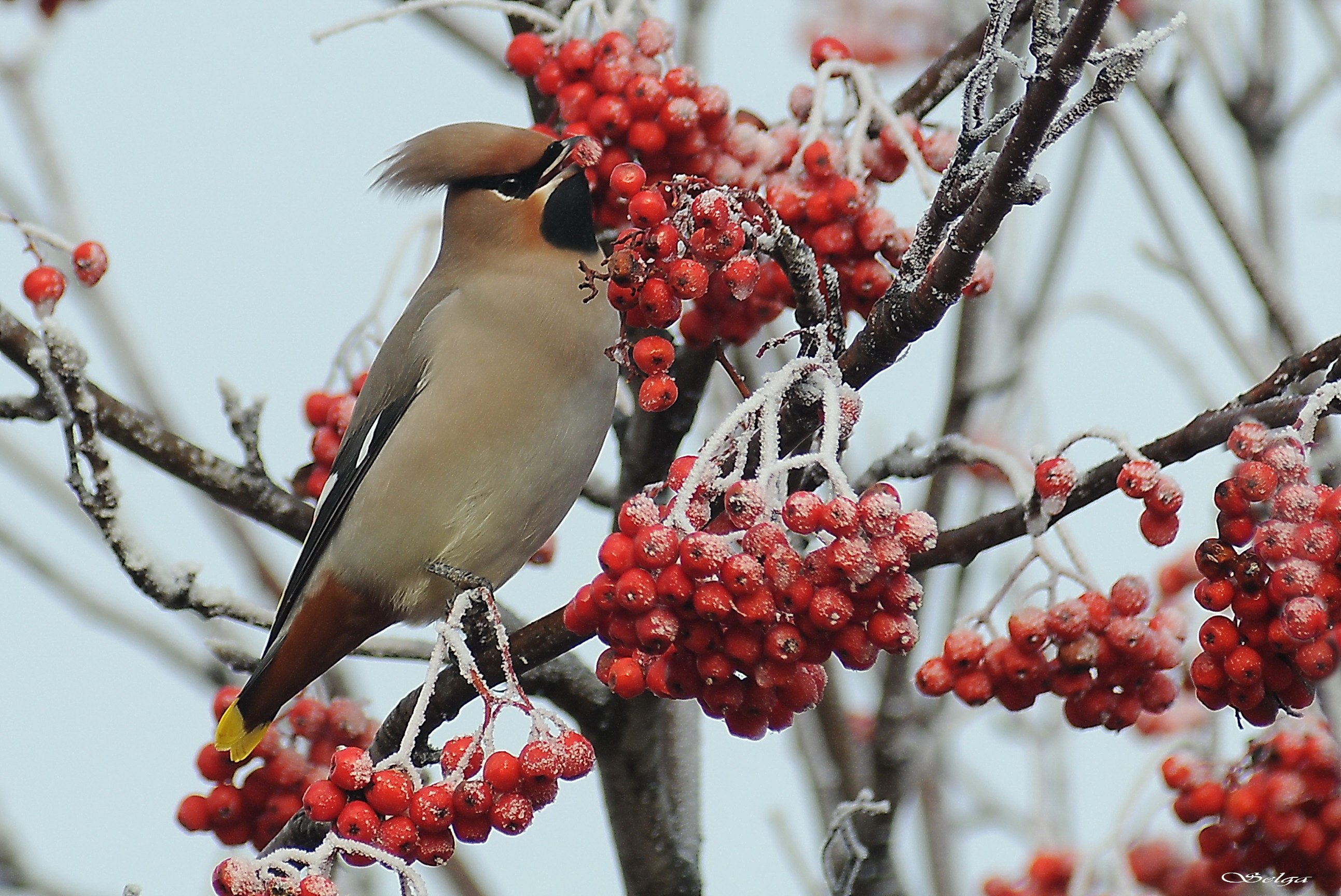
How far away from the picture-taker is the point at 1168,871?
9.61 ft

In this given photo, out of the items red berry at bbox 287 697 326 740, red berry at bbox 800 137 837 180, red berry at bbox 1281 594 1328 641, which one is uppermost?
red berry at bbox 800 137 837 180

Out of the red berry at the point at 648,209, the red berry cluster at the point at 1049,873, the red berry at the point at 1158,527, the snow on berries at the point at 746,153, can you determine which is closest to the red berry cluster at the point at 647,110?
the snow on berries at the point at 746,153

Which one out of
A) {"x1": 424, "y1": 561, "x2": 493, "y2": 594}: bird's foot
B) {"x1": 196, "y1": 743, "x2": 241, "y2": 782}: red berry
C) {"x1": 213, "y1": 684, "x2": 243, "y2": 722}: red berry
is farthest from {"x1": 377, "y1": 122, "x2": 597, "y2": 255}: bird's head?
{"x1": 196, "y1": 743, "x2": 241, "y2": 782}: red berry

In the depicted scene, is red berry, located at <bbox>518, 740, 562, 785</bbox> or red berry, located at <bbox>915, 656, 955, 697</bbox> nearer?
red berry, located at <bbox>518, 740, 562, 785</bbox>

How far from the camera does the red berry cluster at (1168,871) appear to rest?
9.44 ft

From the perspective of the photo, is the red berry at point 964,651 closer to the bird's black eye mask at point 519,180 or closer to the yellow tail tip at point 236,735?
the yellow tail tip at point 236,735

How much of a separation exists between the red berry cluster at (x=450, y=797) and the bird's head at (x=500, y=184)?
1.44 meters

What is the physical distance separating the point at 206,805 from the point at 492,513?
70 cm

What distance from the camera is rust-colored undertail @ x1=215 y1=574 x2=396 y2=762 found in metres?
2.54

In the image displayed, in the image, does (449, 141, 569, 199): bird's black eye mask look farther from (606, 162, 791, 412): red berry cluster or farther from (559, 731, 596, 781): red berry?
(559, 731, 596, 781): red berry

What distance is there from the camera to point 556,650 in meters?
2.04

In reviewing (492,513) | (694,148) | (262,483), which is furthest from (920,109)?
(262,483)

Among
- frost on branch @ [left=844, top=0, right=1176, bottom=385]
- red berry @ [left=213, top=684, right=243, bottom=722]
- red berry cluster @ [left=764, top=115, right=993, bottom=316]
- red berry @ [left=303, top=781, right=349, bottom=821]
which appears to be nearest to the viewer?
frost on branch @ [left=844, top=0, right=1176, bottom=385]

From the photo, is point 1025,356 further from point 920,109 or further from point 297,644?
point 297,644
